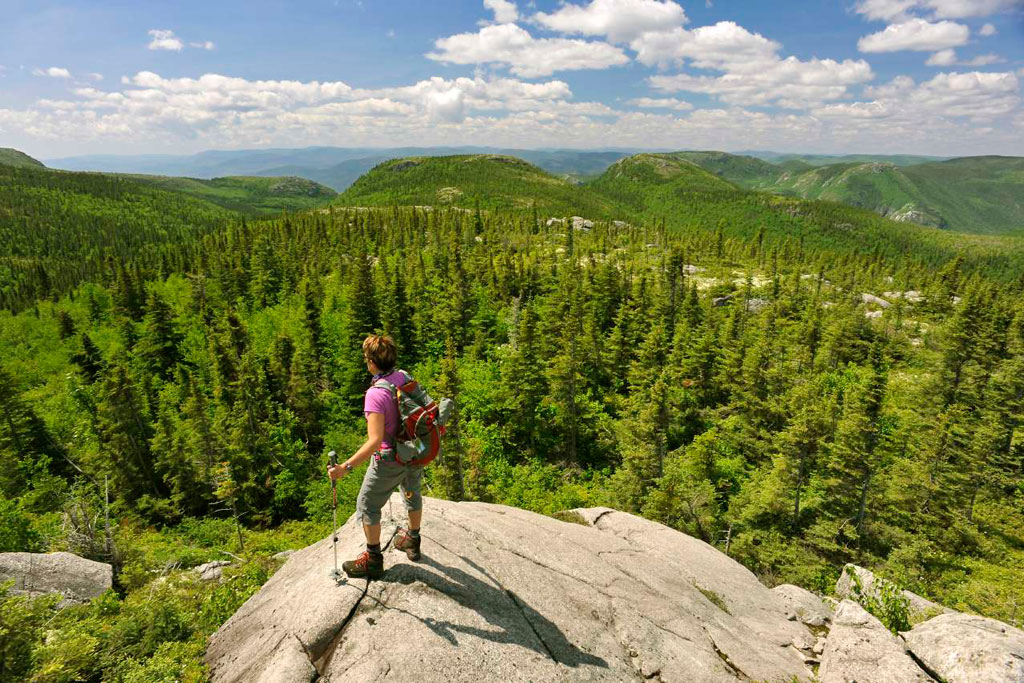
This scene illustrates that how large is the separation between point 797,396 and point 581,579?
130ft

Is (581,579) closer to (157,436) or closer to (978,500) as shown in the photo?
(157,436)

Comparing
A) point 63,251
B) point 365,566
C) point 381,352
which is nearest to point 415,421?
point 381,352

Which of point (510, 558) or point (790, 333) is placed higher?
point (510, 558)

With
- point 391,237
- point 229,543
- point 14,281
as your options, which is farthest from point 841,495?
point 14,281

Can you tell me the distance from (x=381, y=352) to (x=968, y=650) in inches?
419

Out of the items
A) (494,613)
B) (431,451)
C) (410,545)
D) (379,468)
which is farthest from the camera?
(410,545)

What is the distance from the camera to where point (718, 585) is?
1186cm

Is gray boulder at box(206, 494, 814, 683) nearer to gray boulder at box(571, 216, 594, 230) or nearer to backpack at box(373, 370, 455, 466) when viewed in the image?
backpack at box(373, 370, 455, 466)

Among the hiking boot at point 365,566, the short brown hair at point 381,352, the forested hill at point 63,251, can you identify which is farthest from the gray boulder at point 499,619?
the forested hill at point 63,251

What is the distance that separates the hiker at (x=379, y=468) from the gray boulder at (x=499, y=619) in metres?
0.39

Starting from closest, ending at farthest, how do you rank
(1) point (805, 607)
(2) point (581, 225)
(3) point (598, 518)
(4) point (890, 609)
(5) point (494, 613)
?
(5) point (494, 613)
(4) point (890, 609)
(1) point (805, 607)
(3) point (598, 518)
(2) point (581, 225)

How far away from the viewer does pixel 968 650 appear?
7293mm

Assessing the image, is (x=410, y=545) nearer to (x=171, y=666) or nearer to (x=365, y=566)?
(x=365, y=566)

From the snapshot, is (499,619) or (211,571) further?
(211,571)
